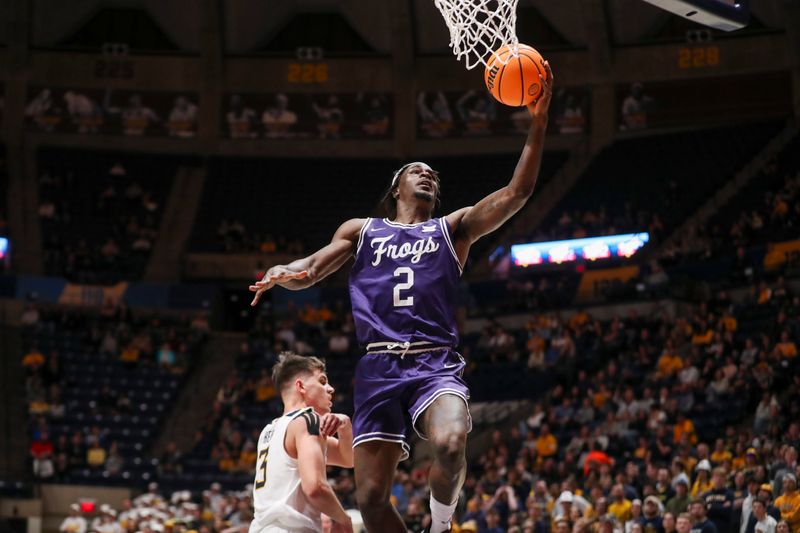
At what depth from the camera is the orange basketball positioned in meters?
6.46

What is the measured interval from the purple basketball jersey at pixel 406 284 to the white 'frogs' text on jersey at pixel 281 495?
64cm

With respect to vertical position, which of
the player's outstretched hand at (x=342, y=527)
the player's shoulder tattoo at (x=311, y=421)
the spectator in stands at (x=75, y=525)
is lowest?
the spectator in stands at (x=75, y=525)

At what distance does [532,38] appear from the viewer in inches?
1284

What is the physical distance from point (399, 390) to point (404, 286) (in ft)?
1.90

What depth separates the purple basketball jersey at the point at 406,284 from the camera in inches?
253

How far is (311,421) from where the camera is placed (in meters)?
6.32

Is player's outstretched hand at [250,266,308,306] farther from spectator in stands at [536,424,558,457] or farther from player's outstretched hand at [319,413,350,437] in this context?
spectator in stands at [536,424,558,457]

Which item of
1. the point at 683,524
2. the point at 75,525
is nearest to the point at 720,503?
the point at 683,524

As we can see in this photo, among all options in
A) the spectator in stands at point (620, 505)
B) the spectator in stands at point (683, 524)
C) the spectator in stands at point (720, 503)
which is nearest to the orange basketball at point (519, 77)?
the spectator in stands at point (683, 524)

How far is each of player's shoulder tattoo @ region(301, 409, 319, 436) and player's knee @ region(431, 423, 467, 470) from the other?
0.69 metres

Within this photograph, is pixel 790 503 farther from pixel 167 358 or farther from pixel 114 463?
pixel 167 358

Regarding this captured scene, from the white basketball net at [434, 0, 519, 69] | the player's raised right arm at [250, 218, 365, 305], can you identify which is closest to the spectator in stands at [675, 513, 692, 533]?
the white basketball net at [434, 0, 519, 69]

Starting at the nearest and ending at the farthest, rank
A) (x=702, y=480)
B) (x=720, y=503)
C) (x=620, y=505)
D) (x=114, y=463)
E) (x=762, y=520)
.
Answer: (x=762, y=520)
(x=720, y=503)
(x=702, y=480)
(x=620, y=505)
(x=114, y=463)

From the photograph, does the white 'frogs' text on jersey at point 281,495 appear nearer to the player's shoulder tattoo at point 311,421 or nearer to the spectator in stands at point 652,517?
the player's shoulder tattoo at point 311,421
